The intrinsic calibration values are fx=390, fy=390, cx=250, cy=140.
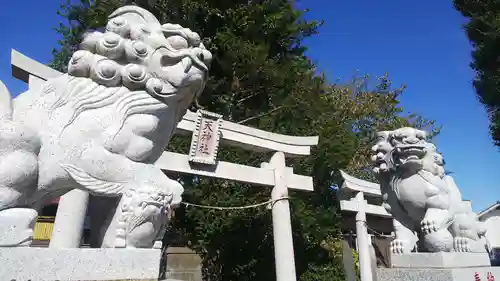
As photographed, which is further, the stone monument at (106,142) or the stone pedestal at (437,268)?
the stone pedestal at (437,268)

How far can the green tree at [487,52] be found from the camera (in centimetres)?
876

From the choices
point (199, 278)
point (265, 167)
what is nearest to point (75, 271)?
point (265, 167)

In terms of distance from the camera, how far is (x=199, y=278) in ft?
22.7

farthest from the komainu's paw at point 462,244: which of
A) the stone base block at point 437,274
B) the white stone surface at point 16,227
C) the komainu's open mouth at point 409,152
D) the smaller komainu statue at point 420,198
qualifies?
the white stone surface at point 16,227

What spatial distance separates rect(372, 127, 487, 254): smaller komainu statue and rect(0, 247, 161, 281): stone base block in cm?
267

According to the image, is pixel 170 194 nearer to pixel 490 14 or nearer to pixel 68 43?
pixel 68 43

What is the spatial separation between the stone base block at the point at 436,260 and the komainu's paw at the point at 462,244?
0.25 feet

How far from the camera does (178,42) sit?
210 cm

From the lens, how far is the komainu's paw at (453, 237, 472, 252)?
3.78 m

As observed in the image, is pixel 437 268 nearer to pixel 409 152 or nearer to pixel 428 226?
pixel 428 226

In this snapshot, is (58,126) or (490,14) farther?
(490,14)

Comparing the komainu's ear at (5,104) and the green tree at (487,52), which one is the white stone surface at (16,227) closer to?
the komainu's ear at (5,104)

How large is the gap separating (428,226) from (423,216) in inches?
6.5

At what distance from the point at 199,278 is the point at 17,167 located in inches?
224
